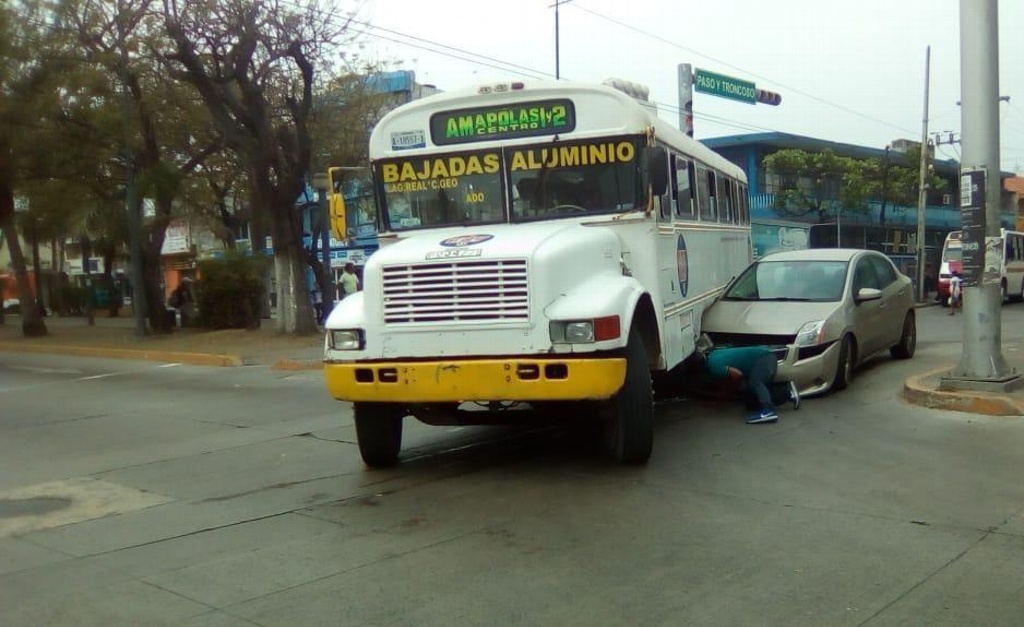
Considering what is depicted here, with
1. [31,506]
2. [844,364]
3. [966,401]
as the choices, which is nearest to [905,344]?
[844,364]

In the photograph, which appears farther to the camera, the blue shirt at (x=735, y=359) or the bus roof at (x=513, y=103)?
the blue shirt at (x=735, y=359)

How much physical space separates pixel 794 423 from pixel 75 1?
2034cm

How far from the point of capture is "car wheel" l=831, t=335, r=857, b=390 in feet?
33.7

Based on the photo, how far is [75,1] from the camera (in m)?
22.2

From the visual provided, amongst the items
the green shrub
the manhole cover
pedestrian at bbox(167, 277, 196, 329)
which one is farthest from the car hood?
pedestrian at bbox(167, 277, 196, 329)

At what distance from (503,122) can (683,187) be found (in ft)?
7.62

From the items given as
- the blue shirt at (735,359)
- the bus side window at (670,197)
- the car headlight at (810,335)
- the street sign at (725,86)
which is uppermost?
the street sign at (725,86)

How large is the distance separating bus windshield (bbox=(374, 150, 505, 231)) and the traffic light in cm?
1688

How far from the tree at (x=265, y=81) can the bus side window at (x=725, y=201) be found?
1099 centimetres

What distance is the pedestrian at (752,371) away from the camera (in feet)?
30.1

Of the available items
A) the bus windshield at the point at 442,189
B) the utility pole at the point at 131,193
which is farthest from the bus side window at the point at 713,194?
the utility pole at the point at 131,193

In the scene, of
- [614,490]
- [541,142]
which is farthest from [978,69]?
[614,490]

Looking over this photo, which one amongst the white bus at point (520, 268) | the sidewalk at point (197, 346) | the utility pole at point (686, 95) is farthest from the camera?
the utility pole at point (686, 95)

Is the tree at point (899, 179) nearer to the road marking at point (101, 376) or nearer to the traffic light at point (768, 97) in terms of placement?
the traffic light at point (768, 97)
